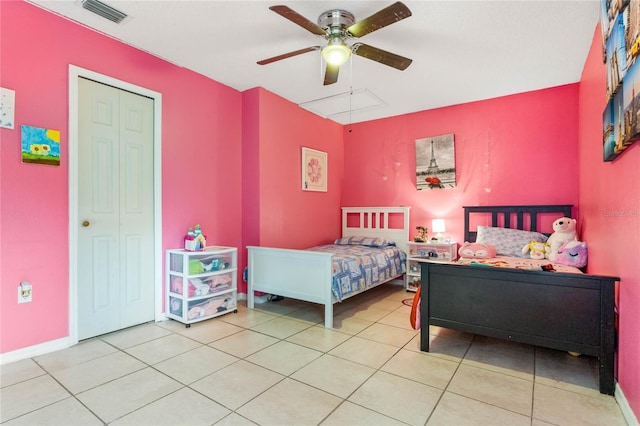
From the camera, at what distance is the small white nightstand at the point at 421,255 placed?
4.28 metres

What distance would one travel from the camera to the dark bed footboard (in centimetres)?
198

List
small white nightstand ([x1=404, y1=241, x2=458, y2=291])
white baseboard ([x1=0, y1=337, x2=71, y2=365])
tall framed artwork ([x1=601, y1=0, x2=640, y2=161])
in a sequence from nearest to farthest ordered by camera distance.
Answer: tall framed artwork ([x1=601, y1=0, x2=640, y2=161]), white baseboard ([x1=0, y1=337, x2=71, y2=365]), small white nightstand ([x1=404, y1=241, x2=458, y2=291])

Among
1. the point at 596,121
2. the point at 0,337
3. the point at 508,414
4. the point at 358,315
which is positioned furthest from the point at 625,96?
the point at 0,337

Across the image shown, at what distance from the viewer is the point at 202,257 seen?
10.7 ft

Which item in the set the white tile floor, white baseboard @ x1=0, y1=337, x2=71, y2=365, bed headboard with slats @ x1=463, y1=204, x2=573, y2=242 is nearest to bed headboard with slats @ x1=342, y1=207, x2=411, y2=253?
bed headboard with slats @ x1=463, y1=204, x2=573, y2=242

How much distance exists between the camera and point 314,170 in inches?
191

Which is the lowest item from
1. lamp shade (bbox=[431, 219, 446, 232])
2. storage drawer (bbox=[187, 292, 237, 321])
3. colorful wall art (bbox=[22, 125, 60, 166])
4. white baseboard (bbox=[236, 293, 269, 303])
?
white baseboard (bbox=[236, 293, 269, 303])

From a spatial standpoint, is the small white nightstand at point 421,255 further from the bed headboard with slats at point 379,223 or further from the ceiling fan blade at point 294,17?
the ceiling fan blade at point 294,17

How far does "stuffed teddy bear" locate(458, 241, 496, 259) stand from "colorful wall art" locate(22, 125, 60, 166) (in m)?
4.00

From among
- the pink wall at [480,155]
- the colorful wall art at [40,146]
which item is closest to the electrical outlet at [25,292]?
the colorful wall art at [40,146]

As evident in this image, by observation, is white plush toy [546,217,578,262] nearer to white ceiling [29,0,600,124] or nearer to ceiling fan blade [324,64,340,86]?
white ceiling [29,0,600,124]

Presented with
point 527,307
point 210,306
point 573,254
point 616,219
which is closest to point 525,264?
point 573,254

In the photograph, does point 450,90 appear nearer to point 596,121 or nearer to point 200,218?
point 596,121

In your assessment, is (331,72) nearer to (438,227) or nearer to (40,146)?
(40,146)
